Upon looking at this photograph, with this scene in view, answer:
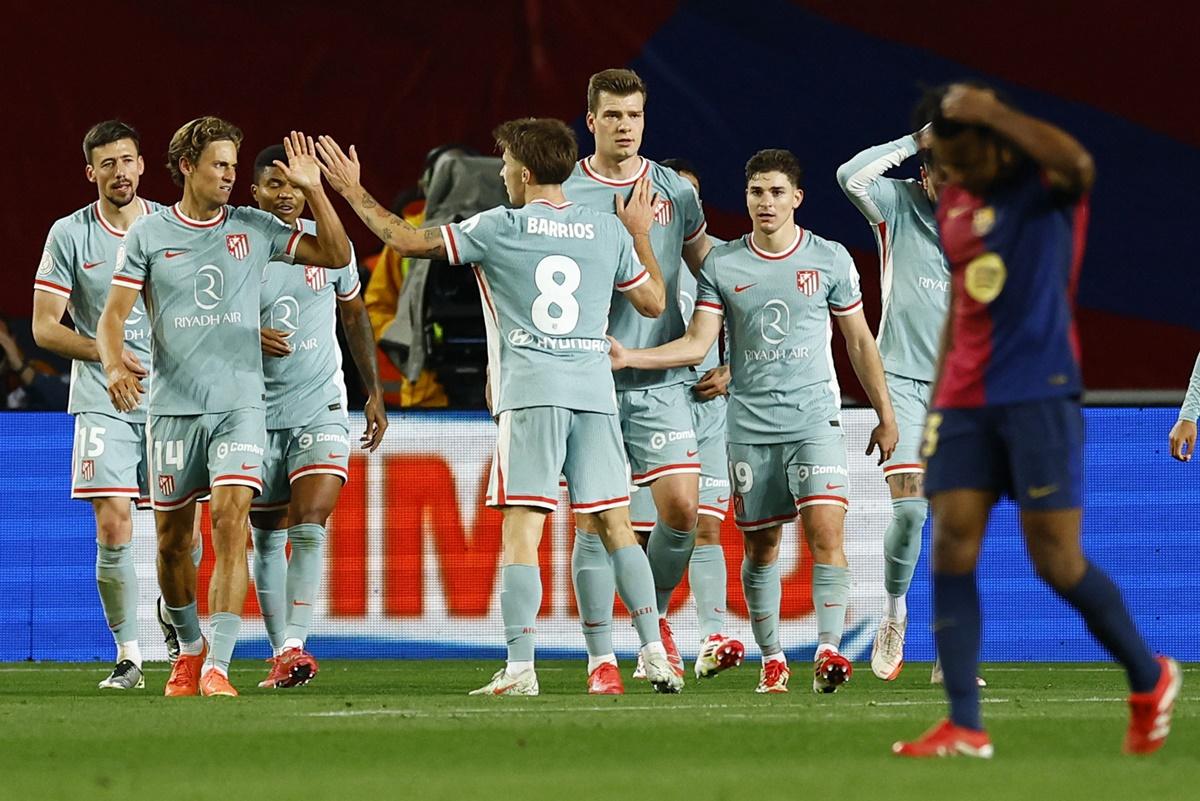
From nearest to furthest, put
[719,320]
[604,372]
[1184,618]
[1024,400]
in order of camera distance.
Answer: [1024,400] < [604,372] < [719,320] < [1184,618]

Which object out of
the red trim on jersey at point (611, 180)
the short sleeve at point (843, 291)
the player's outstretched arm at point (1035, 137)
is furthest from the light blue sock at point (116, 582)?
the player's outstretched arm at point (1035, 137)

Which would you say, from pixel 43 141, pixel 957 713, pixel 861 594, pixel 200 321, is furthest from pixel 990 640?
pixel 43 141

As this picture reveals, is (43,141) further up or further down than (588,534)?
further up

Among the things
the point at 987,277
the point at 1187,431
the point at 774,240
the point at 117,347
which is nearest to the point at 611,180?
the point at 774,240

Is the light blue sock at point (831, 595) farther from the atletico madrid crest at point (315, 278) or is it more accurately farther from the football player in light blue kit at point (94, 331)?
the football player in light blue kit at point (94, 331)

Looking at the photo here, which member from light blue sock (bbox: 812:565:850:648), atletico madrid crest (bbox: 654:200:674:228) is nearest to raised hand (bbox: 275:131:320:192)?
atletico madrid crest (bbox: 654:200:674:228)

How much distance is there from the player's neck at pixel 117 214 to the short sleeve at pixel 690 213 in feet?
8.64

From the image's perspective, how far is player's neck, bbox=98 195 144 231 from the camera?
9711 mm

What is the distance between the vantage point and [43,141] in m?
14.5

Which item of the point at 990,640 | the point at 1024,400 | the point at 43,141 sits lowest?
the point at 990,640

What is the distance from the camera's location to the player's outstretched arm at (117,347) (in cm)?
815

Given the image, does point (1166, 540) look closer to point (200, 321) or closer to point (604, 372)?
point (604, 372)

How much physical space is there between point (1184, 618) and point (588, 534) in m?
4.24

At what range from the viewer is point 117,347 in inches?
324
